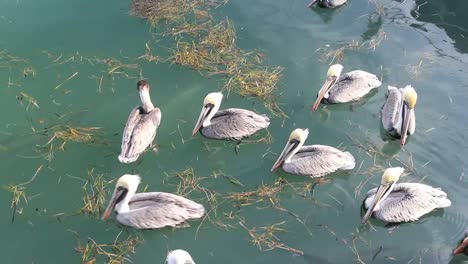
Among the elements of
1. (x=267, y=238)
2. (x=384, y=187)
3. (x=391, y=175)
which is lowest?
(x=267, y=238)

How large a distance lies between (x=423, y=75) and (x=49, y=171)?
→ 5.02m

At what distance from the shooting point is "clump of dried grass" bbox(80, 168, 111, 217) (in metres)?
5.44

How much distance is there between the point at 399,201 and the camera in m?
5.45

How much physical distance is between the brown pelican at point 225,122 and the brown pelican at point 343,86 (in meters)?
0.91

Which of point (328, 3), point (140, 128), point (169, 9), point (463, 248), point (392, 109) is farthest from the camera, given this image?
point (328, 3)

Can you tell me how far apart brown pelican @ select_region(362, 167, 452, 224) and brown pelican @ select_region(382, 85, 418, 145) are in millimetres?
973

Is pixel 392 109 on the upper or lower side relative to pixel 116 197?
lower

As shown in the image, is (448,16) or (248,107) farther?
(448,16)

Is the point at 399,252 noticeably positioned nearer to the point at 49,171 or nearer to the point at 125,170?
the point at 125,170

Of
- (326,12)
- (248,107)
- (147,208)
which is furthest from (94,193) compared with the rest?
(326,12)

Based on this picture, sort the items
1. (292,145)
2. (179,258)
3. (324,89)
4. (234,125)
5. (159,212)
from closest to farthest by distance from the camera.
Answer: (179,258) < (159,212) < (292,145) < (234,125) < (324,89)

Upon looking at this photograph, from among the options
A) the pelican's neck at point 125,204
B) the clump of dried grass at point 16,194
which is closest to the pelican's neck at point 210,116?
the pelican's neck at point 125,204

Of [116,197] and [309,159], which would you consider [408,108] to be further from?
[116,197]

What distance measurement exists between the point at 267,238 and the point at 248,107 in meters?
2.06
